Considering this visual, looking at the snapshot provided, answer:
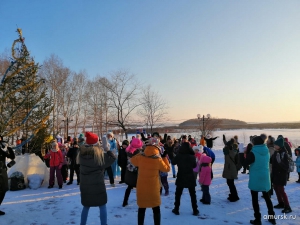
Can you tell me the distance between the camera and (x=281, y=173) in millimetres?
5277

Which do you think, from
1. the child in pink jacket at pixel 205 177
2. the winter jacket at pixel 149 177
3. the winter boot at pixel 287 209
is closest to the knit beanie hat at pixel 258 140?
the child in pink jacket at pixel 205 177

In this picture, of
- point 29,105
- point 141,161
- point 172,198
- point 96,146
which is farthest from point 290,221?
point 29,105

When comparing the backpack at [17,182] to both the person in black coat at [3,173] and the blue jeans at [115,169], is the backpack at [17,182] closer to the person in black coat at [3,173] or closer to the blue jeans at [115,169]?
the person in black coat at [3,173]

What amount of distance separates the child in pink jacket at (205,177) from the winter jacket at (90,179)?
9.66 ft

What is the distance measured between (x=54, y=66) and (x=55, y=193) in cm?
2525

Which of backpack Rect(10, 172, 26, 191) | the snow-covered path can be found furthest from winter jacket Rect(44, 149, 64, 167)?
backpack Rect(10, 172, 26, 191)

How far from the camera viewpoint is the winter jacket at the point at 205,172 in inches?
233

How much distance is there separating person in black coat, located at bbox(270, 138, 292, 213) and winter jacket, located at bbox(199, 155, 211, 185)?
1508 millimetres

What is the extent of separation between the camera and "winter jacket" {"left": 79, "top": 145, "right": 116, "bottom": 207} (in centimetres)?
395

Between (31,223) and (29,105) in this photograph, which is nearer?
(31,223)

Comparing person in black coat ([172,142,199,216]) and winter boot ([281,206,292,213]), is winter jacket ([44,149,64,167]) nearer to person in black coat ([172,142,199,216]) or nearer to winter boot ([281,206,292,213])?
person in black coat ([172,142,199,216])

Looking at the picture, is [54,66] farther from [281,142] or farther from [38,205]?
[281,142]

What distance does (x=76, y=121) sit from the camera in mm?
31672

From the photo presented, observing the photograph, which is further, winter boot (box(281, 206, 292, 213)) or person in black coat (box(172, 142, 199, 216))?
winter boot (box(281, 206, 292, 213))
